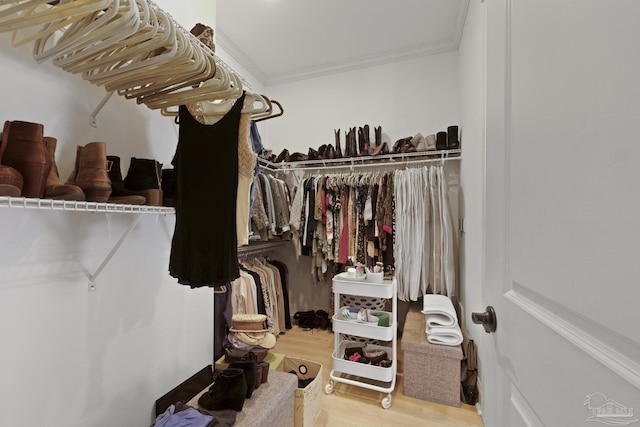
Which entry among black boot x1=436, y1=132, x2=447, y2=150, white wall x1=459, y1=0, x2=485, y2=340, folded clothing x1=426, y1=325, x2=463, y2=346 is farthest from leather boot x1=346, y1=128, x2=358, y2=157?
folded clothing x1=426, y1=325, x2=463, y2=346

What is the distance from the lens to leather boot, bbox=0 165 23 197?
26.6 inches

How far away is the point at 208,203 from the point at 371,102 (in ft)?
8.13

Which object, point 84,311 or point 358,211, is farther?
point 358,211

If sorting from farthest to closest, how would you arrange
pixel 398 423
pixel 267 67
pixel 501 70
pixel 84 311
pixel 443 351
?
pixel 267 67 → pixel 443 351 → pixel 398 423 → pixel 84 311 → pixel 501 70

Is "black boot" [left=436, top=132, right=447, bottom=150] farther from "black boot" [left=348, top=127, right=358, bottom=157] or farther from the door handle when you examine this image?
the door handle

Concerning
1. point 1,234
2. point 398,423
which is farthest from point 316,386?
point 1,234

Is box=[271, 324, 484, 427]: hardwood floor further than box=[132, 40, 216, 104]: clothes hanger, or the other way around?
box=[271, 324, 484, 427]: hardwood floor

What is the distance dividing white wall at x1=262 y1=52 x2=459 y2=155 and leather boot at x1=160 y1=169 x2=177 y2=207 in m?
2.20

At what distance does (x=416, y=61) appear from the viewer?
2.87m

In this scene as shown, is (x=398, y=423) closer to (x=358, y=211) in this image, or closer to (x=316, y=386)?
(x=316, y=386)

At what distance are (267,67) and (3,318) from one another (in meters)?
3.16

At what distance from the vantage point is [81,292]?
1.05 m

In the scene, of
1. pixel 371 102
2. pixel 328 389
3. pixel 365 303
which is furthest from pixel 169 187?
pixel 371 102

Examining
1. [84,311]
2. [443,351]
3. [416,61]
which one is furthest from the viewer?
[416,61]
